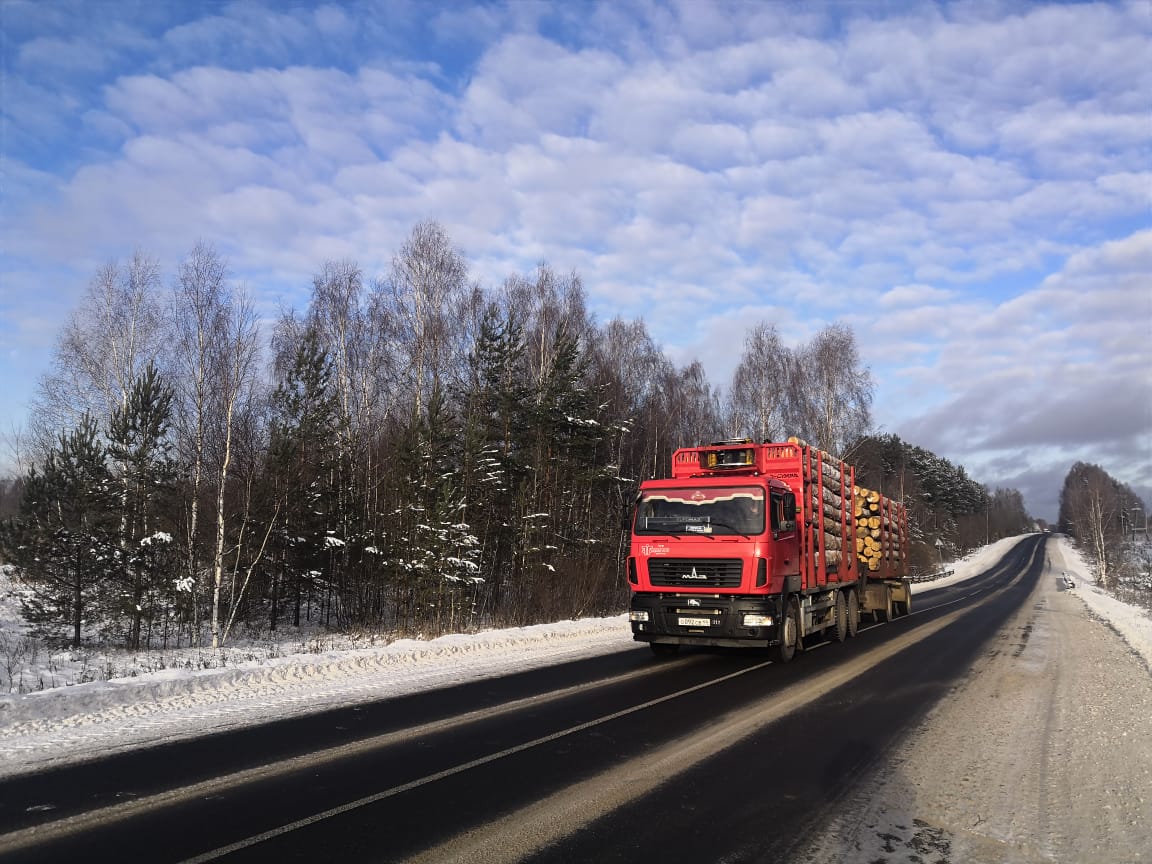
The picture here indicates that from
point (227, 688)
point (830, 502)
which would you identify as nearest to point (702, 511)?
point (830, 502)

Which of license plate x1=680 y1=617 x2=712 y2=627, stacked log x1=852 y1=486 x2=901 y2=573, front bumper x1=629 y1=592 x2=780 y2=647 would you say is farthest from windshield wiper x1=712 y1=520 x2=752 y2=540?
stacked log x1=852 y1=486 x2=901 y2=573

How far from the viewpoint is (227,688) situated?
31.3ft

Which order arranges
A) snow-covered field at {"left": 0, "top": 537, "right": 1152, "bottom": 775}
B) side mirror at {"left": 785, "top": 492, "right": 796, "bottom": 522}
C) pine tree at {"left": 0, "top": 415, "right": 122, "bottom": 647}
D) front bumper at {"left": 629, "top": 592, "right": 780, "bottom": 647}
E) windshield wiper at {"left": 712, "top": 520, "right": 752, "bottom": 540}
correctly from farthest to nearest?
pine tree at {"left": 0, "top": 415, "right": 122, "bottom": 647}
side mirror at {"left": 785, "top": 492, "right": 796, "bottom": 522}
windshield wiper at {"left": 712, "top": 520, "right": 752, "bottom": 540}
front bumper at {"left": 629, "top": 592, "right": 780, "bottom": 647}
snow-covered field at {"left": 0, "top": 537, "right": 1152, "bottom": 775}

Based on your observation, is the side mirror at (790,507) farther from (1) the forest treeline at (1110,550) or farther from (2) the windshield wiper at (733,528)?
(1) the forest treeline at (1110,550)

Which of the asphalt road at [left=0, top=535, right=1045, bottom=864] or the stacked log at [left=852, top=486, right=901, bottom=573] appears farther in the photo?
the stacked log at [left=852, top=486, right=901, bottom=573]

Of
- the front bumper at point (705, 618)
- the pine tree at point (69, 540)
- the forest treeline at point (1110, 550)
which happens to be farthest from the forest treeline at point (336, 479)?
the forest treeline at point (1110, 550)

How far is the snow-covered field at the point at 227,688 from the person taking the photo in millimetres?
7176

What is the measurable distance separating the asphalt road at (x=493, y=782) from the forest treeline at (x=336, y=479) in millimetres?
11099

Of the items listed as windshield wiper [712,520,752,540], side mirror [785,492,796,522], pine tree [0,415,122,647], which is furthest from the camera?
pine tree [0,415,122,647]

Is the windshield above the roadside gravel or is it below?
above

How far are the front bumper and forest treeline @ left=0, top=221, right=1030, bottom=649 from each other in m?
8.08

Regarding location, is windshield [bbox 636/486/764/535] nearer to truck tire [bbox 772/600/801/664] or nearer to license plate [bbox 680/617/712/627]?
license plate [bbox 680/617/712/627]

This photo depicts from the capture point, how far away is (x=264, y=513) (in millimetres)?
21047

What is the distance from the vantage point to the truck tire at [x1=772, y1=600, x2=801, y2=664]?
1218 cm
